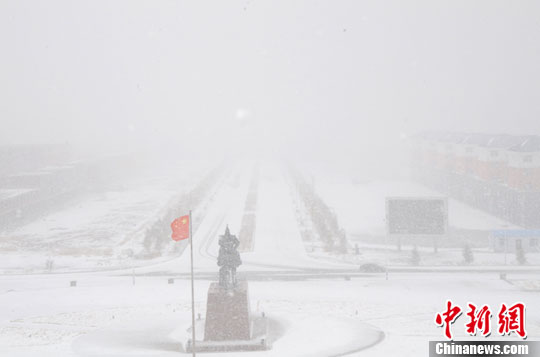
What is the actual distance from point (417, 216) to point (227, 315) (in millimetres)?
35515

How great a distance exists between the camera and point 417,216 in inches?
2518

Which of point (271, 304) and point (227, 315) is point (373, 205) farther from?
point (227, 315)

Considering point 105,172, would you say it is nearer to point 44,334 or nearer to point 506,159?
point 506,159

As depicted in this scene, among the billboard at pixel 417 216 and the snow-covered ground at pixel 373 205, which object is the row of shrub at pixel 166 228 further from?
the billboard at pixel 417 216

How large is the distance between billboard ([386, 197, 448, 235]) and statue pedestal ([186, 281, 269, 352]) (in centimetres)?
3358

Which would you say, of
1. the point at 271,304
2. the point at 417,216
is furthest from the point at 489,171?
the point at 271,304

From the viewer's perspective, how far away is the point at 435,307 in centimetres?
4150

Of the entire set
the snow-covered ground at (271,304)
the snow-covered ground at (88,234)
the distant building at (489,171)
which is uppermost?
the distant building at (489,171)

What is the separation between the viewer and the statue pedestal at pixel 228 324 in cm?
3300

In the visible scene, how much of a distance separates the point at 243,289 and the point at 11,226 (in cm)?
Result: 5886

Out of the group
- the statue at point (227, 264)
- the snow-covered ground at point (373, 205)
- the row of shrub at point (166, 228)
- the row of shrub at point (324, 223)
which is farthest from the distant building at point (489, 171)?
the statue at point (227, 264)

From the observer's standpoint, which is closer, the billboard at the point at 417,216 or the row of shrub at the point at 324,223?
the billboard at the point at 417,216

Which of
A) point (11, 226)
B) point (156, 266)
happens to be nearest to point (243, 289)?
point (156, 266)

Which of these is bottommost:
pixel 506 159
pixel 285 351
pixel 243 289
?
pixel 285 351
